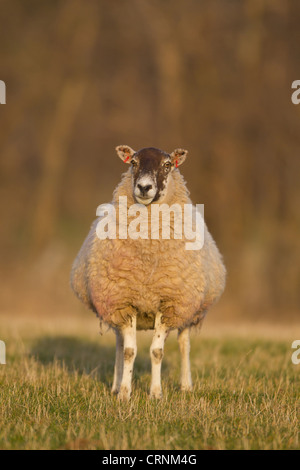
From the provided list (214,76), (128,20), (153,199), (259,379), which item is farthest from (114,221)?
(128,20)

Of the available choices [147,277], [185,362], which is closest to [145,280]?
[147,277]

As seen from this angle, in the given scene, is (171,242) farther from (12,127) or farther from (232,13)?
(12,127)

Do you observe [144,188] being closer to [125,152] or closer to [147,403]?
[125,152]

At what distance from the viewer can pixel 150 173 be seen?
6.11 m

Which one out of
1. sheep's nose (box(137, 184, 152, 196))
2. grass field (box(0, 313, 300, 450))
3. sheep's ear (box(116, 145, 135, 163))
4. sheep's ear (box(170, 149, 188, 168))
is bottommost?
grass field (box(0, 313, 300, 450))

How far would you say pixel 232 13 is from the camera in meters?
19.4

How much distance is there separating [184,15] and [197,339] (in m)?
12.2

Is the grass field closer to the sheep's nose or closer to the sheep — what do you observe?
the sheep

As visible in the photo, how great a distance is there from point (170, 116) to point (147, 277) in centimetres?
1430

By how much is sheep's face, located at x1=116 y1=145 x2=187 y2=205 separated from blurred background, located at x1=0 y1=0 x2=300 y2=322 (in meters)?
12.6

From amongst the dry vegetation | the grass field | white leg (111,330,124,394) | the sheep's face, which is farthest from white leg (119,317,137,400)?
the dry vegetation

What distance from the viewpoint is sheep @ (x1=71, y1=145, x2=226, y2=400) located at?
608 cm


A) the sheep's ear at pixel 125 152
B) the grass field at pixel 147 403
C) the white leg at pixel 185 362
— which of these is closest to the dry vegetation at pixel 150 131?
the grass field at pixel 147 403

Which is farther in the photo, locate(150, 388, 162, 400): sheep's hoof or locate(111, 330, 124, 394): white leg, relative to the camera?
locate(111, 330, 124, 394): white leg
